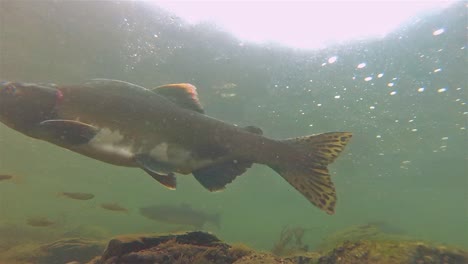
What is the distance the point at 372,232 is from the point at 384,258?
145 inches

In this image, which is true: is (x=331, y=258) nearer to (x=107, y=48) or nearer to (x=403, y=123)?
(x=107, y=48)

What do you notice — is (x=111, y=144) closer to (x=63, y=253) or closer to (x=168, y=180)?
(x=168, y=180)

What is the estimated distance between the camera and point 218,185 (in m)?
3.89

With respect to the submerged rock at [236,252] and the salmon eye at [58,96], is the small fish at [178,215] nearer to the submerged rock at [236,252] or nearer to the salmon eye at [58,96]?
the submerged rock at [236,252]

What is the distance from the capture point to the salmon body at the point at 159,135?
11.1 ft

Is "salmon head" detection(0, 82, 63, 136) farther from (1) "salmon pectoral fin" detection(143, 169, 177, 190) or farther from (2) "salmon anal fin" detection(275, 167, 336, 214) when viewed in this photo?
(2) "salmon anal fin" detection(275, 167, 336, 214)

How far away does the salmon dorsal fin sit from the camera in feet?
13.3

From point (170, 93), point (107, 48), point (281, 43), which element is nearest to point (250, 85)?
point (281, 43)

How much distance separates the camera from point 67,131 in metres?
3.18

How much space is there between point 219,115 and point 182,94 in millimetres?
16833

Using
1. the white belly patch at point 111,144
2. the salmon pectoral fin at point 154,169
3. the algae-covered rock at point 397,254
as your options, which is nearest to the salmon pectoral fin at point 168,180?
the salmon pectoral fin at point 154,169

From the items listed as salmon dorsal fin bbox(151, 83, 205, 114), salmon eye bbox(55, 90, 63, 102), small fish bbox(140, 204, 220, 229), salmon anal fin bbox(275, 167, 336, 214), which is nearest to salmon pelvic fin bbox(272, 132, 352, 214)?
salmon anal fin bbox(275, 167, 336, 214)

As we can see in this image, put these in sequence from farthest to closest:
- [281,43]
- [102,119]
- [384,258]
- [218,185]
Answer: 1. [281,43]
2. [218,185]
3. [102,119]
4. [384,258]

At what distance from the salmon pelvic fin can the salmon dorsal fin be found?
3.96 feet
